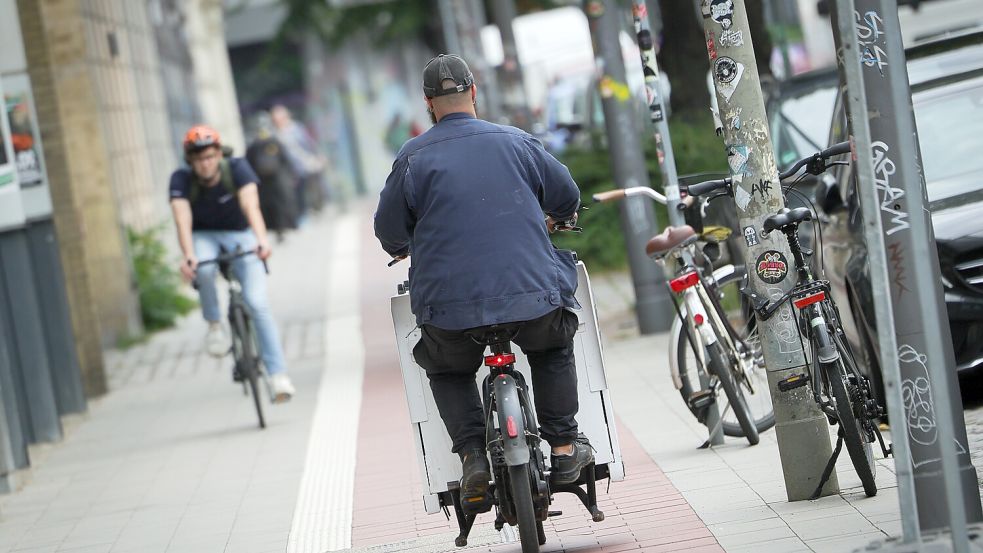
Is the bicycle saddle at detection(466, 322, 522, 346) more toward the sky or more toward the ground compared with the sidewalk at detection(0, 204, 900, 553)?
more toward the sky

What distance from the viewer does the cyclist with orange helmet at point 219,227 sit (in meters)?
10.6

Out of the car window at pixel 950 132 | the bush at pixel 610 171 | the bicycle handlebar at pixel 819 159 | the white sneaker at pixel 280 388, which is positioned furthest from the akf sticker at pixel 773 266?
the bush at pixel 610 171

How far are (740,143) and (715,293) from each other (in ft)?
4.74

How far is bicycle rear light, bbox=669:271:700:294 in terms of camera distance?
745 cm

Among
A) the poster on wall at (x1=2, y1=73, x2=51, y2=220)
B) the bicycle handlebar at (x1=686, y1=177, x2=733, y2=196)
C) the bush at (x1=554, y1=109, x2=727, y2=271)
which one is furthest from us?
the bush at (x1=554, y1=109, x2=727, y2=271)

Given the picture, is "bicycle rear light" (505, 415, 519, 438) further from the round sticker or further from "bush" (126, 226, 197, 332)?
"bush" (126, 226, 197, 332)

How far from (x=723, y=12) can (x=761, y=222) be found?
2.70ft

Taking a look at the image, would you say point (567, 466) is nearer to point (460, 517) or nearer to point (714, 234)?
point (460, 517)

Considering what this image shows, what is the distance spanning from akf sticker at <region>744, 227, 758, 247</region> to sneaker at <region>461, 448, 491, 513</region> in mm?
1449

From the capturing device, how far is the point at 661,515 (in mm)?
6570

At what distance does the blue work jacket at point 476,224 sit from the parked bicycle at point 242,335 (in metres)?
5.04

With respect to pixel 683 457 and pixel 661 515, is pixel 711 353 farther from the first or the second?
pixel 661 515

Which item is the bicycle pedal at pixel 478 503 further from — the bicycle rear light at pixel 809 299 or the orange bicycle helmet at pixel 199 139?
the orange bicycle helmet at pixel 199 139

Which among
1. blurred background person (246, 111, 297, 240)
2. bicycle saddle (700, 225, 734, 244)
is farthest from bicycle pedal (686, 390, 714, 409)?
blurred background person (246, 111, 297, 240)
